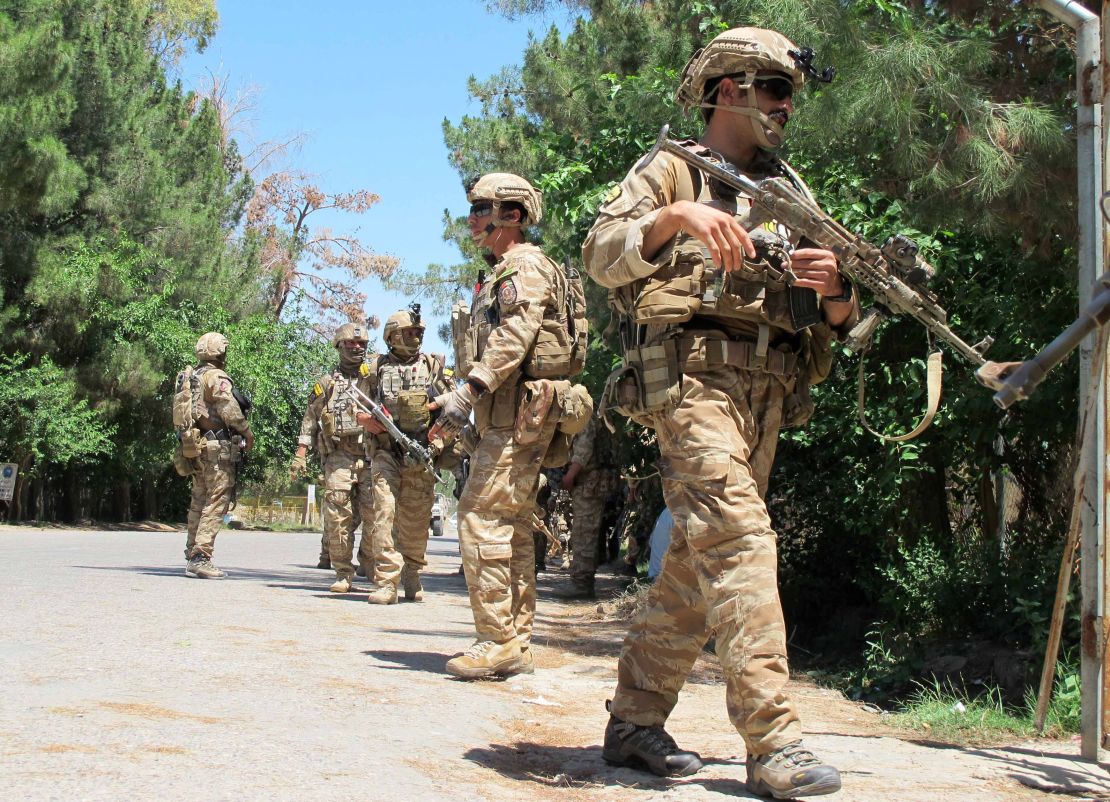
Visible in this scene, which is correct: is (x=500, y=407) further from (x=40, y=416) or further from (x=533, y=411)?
(x=40, y=416)

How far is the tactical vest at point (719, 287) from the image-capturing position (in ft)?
11.8

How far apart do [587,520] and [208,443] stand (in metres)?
3.80

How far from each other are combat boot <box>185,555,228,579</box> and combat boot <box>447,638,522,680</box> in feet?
19.5

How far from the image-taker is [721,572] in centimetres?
338

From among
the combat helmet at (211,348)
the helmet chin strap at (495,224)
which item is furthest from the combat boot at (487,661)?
the combat helmet at (211,348)

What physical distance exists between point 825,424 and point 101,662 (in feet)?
15.3

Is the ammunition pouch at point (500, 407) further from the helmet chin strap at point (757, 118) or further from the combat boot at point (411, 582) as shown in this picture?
the combat boot at point (411, 582)

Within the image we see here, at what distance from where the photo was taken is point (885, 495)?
7.48 metres

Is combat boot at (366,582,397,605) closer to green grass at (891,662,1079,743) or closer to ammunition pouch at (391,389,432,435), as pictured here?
ammunition pouch at (391,389,432,435)

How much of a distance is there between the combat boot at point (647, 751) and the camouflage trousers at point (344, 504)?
21.6ft

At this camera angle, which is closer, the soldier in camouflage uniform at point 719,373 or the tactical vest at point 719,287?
the soldier in camouflage uniform at point 719,373

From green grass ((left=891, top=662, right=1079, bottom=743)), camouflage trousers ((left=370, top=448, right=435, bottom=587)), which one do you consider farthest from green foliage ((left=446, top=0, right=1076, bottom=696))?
camouflage trousers ((left=370, top=448, right=435, bottom=587))

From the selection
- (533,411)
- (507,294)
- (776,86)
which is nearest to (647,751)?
(776,86)

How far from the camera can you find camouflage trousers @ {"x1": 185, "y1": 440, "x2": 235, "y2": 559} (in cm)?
1100
